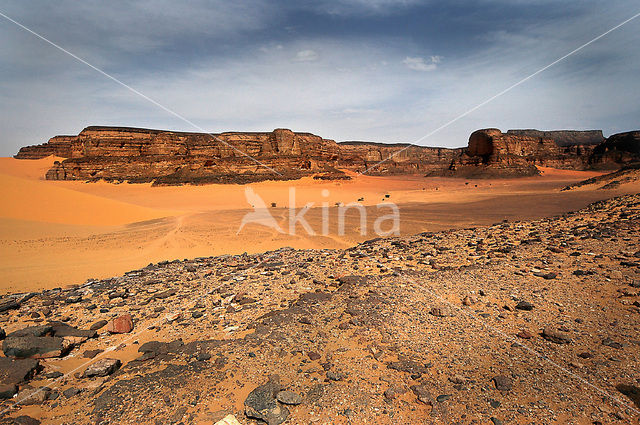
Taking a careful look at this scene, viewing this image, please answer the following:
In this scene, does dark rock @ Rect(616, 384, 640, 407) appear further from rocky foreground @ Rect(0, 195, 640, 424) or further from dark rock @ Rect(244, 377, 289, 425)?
dark rock @ Rect(244, 377, 289, 425)

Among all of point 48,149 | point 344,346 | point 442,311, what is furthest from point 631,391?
point 48,149

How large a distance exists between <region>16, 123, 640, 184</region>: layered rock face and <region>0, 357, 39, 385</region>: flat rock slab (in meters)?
31.7

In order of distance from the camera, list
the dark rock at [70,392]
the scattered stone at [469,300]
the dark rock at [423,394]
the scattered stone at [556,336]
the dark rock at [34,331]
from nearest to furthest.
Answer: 1. the dark rock at [423,394]
2. the dark rock at [70,392]
3. the scattered stone at [556,336]
4. the dark rock at [34,331]
5. the scattered stone at [469,300]

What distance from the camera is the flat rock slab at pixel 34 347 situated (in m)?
3.24

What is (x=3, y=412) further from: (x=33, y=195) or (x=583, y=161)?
(x=583, y=161)

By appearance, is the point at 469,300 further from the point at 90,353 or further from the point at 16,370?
the point at 16,370

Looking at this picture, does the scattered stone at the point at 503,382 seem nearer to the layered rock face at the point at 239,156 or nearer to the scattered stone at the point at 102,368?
the scattered stone at the point at 102,368

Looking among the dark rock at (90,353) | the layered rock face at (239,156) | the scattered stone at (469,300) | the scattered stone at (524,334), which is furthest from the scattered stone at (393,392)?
the layered rock face at (239,156)

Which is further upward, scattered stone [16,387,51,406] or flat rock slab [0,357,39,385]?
flat rock slab [0,357,39,385]

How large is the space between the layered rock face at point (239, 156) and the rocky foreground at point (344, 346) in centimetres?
3045

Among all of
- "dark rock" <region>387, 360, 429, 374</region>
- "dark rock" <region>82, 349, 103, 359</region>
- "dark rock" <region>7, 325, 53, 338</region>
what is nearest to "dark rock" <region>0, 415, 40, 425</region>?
"dark rock" <region>82, 349, 103, 359</region>

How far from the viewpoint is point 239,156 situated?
1598 inches

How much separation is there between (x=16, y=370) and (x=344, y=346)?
323cm

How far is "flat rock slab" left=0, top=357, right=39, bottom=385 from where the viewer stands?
2.80 metres
